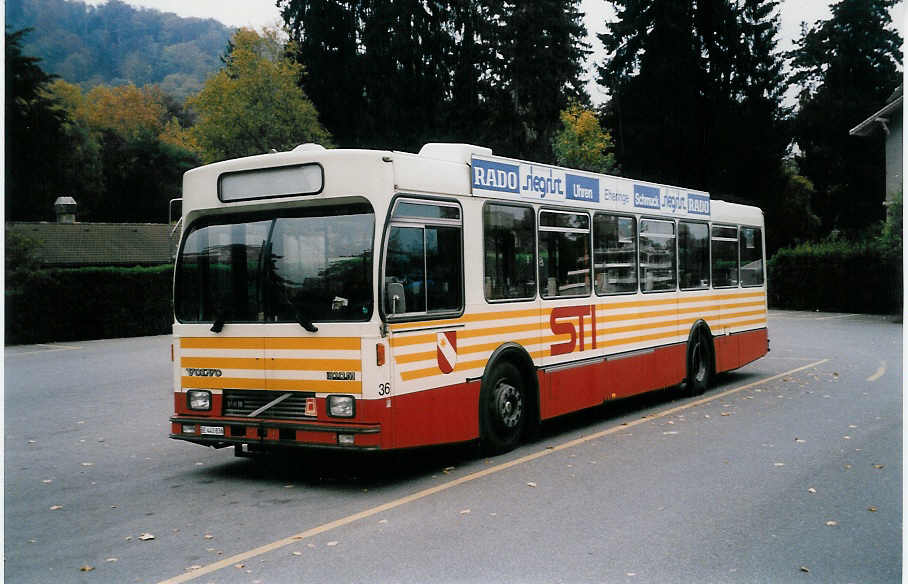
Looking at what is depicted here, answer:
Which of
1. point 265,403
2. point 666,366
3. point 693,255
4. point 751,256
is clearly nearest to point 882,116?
point 751,256

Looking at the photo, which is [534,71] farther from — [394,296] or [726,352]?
[394,296]

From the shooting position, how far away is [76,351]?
932 inches

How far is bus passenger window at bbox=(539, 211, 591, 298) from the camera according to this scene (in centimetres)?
975

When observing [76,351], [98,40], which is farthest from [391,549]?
[76,351]

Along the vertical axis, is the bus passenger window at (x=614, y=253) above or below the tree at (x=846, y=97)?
below

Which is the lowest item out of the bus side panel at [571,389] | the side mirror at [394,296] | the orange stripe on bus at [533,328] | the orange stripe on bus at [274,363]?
the bus side panel at [571,389]

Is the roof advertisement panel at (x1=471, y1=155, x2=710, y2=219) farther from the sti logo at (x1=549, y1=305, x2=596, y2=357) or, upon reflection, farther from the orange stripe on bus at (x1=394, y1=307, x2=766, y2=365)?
the orange stripe on bus at (x1=394, y1=307, x2=766, y2=365)

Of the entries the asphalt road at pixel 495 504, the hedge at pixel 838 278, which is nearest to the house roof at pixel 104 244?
the hedge at pixel 838 278

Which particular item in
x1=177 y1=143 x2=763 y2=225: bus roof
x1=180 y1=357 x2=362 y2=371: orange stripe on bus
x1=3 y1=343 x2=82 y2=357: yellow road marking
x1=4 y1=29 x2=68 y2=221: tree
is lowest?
x1=3 y1=343 x2=82 y2=357: yellow road marking

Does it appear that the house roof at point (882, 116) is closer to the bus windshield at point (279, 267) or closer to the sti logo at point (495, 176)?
the sti logo at point (495, 176)

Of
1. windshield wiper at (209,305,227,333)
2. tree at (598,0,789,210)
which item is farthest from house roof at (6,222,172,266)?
windshield wiper at (209,305,227,333)

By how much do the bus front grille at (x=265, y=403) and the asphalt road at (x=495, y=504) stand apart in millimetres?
618

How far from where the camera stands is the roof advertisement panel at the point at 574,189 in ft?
29.3

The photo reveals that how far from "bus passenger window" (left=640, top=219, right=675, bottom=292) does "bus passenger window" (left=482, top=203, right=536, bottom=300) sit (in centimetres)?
290
